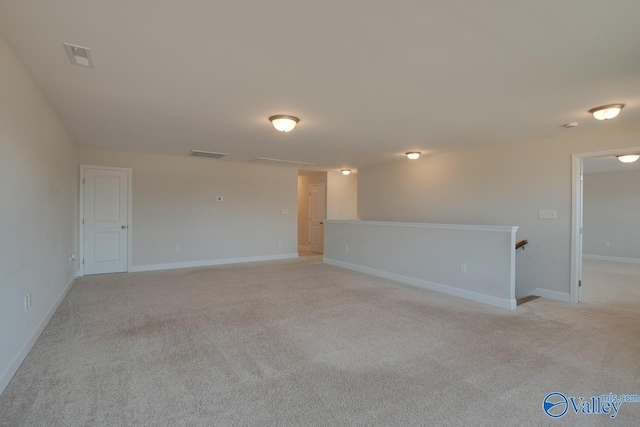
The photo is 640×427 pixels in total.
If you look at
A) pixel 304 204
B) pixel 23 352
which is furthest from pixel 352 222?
pixel 23 352

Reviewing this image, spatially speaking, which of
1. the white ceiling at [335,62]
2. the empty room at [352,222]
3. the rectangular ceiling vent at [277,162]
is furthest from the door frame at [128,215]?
the rectangular ceiling vent at [277,162]

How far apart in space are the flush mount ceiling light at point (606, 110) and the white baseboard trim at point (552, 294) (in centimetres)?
246

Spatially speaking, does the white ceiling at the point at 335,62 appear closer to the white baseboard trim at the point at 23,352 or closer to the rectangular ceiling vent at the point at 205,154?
the rectangular ceiling vent at the point at 205,154

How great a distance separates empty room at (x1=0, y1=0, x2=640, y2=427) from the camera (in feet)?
6.55

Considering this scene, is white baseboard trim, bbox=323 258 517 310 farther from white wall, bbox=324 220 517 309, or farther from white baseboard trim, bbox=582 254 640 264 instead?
white baseboard trim, bbox=582 254 640 264

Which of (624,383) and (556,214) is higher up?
(556,214)

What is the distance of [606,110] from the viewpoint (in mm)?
3428

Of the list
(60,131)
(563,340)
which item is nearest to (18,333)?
(60,131)

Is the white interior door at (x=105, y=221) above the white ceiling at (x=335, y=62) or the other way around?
the other way around

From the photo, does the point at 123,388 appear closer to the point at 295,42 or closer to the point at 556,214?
the point at 295,42

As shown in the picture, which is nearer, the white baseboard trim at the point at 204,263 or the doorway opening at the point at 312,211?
the white baseboard trim at the point at 204,263

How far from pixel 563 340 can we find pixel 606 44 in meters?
2.58

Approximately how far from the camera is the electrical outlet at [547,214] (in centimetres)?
466

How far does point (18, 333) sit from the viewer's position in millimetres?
2527
